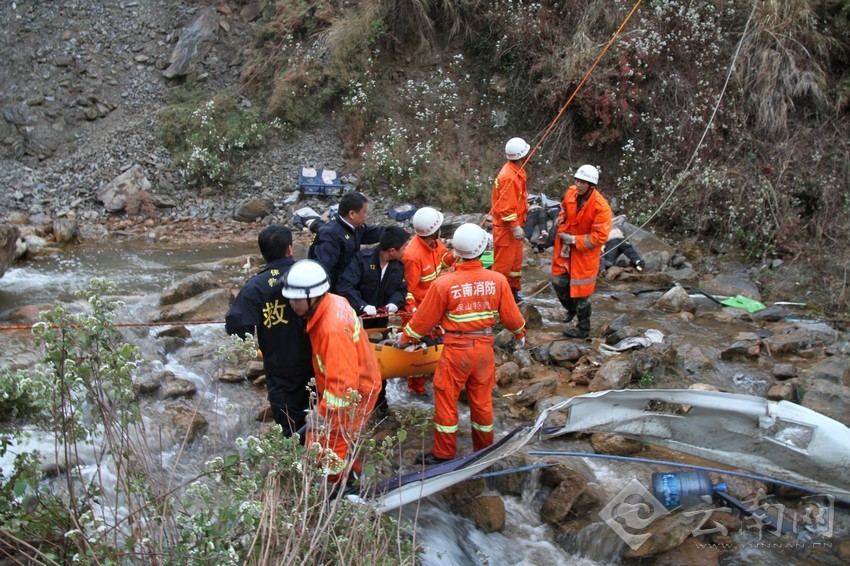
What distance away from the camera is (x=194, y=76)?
13.3m

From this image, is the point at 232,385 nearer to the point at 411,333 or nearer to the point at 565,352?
the point at 411,333

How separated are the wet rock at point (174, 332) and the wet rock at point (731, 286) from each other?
600 cm

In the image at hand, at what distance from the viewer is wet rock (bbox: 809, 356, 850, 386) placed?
6.15 metres

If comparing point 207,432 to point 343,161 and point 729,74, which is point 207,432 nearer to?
point 343,161

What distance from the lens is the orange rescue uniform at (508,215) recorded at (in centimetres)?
696

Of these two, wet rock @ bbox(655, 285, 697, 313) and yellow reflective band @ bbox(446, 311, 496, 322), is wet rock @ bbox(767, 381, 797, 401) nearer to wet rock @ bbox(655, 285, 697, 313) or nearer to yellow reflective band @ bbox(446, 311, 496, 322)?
wet rock @ bbox(655, 285, 697, 313)

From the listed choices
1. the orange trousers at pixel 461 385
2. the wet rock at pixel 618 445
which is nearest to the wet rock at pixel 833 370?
the wet rock at pixel 618 445

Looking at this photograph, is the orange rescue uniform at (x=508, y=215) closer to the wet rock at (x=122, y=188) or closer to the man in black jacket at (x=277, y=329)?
the man in black jacket at (x=277, y=329)

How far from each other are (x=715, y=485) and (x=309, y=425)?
2628 mm

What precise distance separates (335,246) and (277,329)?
121cm

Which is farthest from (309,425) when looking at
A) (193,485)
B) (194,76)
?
(194,76)

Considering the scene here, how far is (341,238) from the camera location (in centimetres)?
510

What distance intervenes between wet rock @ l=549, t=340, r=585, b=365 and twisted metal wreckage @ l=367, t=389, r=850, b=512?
177 cm

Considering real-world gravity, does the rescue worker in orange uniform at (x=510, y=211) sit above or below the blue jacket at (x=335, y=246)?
below
